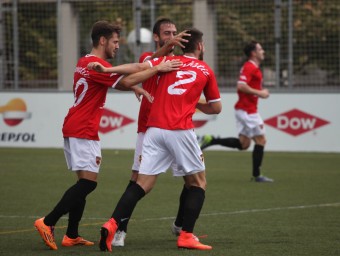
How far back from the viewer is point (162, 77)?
9.06 metres

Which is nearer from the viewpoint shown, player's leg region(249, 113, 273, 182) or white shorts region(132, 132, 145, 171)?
white shorts region(132, 132, 145, 171)

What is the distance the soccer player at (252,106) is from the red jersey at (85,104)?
7294 millimetres

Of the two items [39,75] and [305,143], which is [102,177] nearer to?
[305,143]

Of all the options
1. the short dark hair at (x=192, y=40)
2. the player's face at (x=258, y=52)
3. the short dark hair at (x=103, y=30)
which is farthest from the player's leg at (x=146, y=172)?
the player's face at (x=258, y=52)

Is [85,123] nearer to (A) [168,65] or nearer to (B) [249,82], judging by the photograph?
(A) [168,65]

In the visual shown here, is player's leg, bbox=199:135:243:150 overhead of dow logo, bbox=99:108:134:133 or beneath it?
overhead

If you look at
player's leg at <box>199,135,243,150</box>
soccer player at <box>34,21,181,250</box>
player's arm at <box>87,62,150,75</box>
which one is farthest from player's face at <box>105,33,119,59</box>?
player's leg at <box>199,135,243,150</box>

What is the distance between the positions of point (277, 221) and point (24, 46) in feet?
49.6

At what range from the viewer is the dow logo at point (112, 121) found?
73.3 ft

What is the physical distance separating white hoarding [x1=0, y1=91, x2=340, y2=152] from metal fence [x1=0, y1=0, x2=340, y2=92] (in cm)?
72

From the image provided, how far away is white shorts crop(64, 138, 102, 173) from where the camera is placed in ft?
30.1

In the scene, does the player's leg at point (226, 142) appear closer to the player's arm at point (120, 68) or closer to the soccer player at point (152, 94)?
the soccer player at point (152, 94)

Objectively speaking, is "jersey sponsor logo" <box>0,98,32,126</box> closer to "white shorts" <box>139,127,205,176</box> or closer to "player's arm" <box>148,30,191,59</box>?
"player's arm" <box>148,30,191,59</box>

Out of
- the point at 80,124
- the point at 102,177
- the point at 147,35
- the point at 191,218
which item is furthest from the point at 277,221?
the point at 147,35
